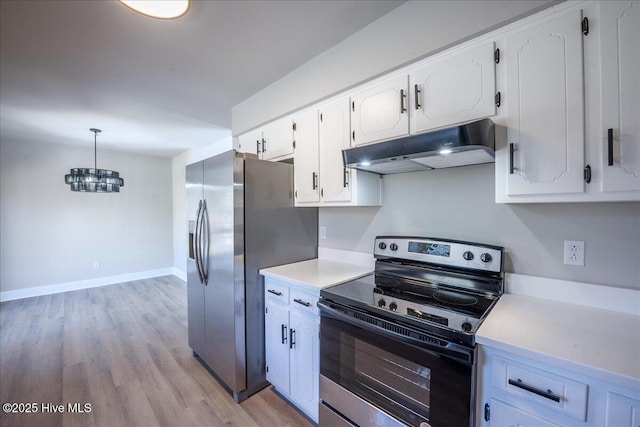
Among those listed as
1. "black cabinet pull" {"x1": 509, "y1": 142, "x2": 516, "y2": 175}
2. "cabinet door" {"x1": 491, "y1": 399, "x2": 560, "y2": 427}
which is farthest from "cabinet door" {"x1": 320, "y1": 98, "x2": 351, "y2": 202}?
"cabinet door" {"x1": 491, "y1": 399, "x2": 560, "y2": 427}

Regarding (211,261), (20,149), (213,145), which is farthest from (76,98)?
(20,149)

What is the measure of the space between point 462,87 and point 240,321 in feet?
6.83

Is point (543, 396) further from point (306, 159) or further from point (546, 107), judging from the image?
point (306, 159)

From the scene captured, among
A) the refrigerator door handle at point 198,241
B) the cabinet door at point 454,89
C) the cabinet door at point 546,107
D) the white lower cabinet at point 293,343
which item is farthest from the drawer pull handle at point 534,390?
the refrigerator door handle at point 198,241

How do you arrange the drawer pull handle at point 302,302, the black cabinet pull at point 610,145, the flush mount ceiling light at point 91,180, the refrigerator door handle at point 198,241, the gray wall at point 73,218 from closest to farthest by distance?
the black cabinet pull at point 610,145, the drawer pull handle at point 302,302, the refrigerator door handle at point 198,241, the flush mount ceiling light at point 91,180, the gray wall at point 73,218

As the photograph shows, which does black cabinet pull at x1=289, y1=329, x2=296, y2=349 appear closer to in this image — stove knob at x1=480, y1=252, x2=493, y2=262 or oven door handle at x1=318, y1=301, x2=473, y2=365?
oven door handle at x1=318, y1=301, x2=473, y2=365

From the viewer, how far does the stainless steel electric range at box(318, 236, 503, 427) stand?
3.62ft

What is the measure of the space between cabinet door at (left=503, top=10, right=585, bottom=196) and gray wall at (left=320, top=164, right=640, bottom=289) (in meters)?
0.31

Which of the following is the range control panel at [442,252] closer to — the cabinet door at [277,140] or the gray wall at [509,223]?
the gray wall at [509,223]

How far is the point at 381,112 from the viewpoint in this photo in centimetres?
174

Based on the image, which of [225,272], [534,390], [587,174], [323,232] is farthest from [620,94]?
[225,272]

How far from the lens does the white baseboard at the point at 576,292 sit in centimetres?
120

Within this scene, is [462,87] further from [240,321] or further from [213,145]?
[213,145]

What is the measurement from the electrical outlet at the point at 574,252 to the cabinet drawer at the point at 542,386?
0.70 metres
